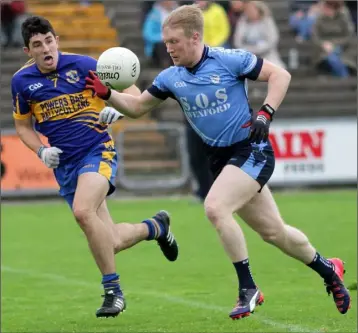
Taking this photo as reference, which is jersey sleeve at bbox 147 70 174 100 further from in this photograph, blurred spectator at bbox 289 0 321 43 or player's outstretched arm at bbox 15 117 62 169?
blurred spectator at bbox 289 0 321 43

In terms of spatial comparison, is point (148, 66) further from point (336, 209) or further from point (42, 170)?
point (336, 209)

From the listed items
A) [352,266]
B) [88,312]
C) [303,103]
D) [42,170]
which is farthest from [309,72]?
[88,312]

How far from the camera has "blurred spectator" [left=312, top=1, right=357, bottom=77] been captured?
22.8 metres

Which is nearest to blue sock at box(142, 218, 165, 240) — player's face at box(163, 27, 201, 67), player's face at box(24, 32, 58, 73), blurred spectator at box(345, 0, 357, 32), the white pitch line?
the white pitch line

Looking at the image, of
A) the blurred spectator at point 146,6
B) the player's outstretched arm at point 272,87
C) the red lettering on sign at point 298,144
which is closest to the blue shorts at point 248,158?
the player's outstretched arm at point 272,87

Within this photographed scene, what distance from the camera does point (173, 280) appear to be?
37.8 ft

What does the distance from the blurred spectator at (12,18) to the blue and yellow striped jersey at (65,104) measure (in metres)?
13.6

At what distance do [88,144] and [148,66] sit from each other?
14327 millimetres

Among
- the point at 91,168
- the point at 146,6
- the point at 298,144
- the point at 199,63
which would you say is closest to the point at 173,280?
the point at 91,168

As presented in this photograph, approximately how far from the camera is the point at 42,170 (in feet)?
65.5

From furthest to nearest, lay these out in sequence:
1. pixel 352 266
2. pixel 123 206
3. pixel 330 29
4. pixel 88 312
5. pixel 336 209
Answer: pixel 330 29 → pixel 123 206 → pixel 336 209 → pixel 352 266 → pixel 88 312

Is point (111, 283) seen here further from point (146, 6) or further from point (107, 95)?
point (146, 6)

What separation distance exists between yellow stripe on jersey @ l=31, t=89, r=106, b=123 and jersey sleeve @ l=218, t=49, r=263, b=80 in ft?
4.68

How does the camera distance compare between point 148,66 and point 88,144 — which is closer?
point 88,144
